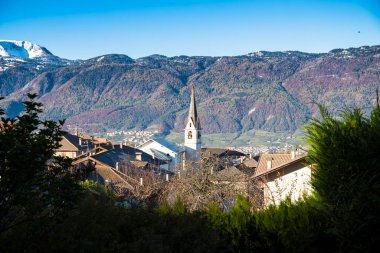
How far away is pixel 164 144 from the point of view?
94938mm

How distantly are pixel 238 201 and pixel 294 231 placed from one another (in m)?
1.23

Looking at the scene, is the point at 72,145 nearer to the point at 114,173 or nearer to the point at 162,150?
the point at 162,150

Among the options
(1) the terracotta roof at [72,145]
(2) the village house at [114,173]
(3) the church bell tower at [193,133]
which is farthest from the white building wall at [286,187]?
(3) the church bell tower at [193,133]

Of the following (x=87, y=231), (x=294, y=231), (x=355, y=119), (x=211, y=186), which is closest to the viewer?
(x=87, y=231)

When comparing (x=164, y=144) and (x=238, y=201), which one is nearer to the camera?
(x=238, y=201)

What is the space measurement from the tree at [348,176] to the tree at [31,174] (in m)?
5.36

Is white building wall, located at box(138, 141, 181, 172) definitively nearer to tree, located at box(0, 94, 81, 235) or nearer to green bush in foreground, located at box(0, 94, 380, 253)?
green bush in foreground, located at box(0, 94, 380, 253)

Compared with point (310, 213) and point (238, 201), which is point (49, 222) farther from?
point (310, 213)

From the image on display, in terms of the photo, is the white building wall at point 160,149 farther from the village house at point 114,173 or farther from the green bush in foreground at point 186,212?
the green bush in foreground at point 186,212

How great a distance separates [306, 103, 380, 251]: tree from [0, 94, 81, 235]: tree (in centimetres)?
536

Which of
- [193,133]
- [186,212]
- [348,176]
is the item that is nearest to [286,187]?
[348,176]

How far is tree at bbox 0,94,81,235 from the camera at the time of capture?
253 inches

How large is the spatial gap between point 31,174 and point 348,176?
6225mm

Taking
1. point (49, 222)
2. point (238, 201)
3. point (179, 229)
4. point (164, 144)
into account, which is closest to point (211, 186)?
point (238, 201)
